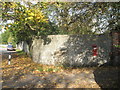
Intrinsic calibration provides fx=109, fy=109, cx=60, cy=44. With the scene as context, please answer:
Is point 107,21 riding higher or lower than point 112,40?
higher

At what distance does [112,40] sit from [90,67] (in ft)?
8.20

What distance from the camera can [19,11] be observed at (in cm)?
716

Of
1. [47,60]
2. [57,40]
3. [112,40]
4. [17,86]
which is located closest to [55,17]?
[57,40]

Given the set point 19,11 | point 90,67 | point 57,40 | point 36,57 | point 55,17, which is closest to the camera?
point 19,11

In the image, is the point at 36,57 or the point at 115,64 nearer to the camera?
the point at 115,64

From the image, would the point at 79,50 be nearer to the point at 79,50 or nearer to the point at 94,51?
the point at 79,50

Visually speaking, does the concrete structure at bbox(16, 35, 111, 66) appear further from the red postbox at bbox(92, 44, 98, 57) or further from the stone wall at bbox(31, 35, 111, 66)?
the red postbox at bbox(92, 44, 98, 57)

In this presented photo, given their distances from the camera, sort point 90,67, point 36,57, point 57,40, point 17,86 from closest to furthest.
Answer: point 17,86 < point 90,67 < point 57,40 < point 36,57

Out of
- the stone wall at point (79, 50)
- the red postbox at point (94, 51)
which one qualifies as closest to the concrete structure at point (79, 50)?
the stone wall at point (79, 50)

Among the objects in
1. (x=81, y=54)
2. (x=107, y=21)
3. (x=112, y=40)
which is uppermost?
(x=107, y=21)

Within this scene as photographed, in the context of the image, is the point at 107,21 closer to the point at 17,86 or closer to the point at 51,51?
the point at 51,51

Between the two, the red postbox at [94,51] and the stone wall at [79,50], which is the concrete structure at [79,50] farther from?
the red postbox at [94,51]

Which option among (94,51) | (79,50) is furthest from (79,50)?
(94,51)

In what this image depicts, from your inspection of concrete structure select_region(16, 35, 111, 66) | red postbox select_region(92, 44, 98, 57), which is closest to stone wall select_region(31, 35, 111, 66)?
concrete structure select_region(16, 35, 111, 66)
